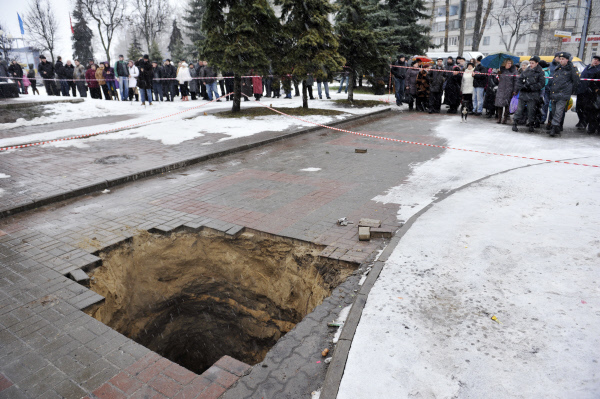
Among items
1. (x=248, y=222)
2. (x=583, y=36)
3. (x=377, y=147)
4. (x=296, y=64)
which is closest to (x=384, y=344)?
(x=248, y=222)

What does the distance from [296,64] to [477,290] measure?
13.3 m

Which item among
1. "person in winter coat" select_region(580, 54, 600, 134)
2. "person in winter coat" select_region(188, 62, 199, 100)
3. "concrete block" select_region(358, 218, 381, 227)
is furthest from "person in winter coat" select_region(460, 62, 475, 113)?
"person in winter coat" select_region(188, 62, 199, 100)

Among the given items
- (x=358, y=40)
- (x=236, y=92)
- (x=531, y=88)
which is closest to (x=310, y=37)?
(x=358, y=40)

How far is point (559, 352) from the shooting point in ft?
9.82

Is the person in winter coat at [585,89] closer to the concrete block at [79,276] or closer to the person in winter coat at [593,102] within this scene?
the person in winter coat at [593,102]

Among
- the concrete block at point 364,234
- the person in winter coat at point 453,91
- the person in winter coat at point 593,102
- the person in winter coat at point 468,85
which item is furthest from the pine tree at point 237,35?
the concrete block at point 364,234

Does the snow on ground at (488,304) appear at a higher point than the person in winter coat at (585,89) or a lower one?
lower

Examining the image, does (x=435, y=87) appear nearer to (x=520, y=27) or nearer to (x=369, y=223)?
(x=369, y=223)

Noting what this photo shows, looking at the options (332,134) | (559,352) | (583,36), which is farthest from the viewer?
(583,36)

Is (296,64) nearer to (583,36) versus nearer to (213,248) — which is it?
(213,248)

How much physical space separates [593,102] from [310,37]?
31.0ft

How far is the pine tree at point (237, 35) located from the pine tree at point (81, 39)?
1683 inches

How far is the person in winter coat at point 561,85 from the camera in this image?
10953 millimetres

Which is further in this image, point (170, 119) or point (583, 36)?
point (583, 36)
